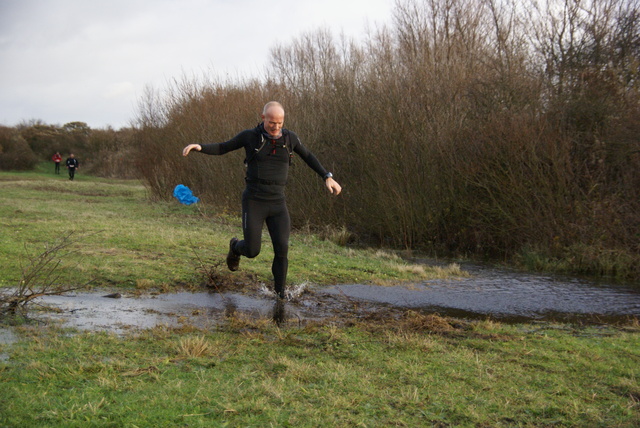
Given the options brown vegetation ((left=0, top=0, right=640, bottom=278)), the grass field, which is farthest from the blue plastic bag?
the grass field

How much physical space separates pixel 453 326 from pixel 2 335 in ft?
14.2

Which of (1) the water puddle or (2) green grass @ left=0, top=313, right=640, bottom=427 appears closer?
(2) green grass @ left=0, top=313, right=640, bottom=427

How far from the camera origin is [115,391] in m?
4.04

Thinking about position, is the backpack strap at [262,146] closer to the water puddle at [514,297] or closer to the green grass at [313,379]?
the green grass at [313,379]

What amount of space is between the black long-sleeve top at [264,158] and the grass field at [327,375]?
1.63m

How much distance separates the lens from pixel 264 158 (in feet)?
23.4

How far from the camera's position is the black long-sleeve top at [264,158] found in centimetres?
713

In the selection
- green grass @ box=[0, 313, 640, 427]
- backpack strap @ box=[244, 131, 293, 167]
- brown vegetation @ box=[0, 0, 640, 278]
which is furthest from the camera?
brown vegetation @ box=[0, 0, 640, 278]

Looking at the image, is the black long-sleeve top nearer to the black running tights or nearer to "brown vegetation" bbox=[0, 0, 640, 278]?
the black running tights

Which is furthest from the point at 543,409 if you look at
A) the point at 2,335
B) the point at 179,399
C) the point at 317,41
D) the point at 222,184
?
the point at 317,41

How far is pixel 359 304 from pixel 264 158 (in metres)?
2.21

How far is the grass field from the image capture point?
12.4 feet

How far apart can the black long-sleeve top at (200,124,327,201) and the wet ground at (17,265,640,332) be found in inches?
53.3

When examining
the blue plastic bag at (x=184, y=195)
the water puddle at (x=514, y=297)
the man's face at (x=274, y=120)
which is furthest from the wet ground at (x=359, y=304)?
the blue plastic bag at (x=184, y=195)
